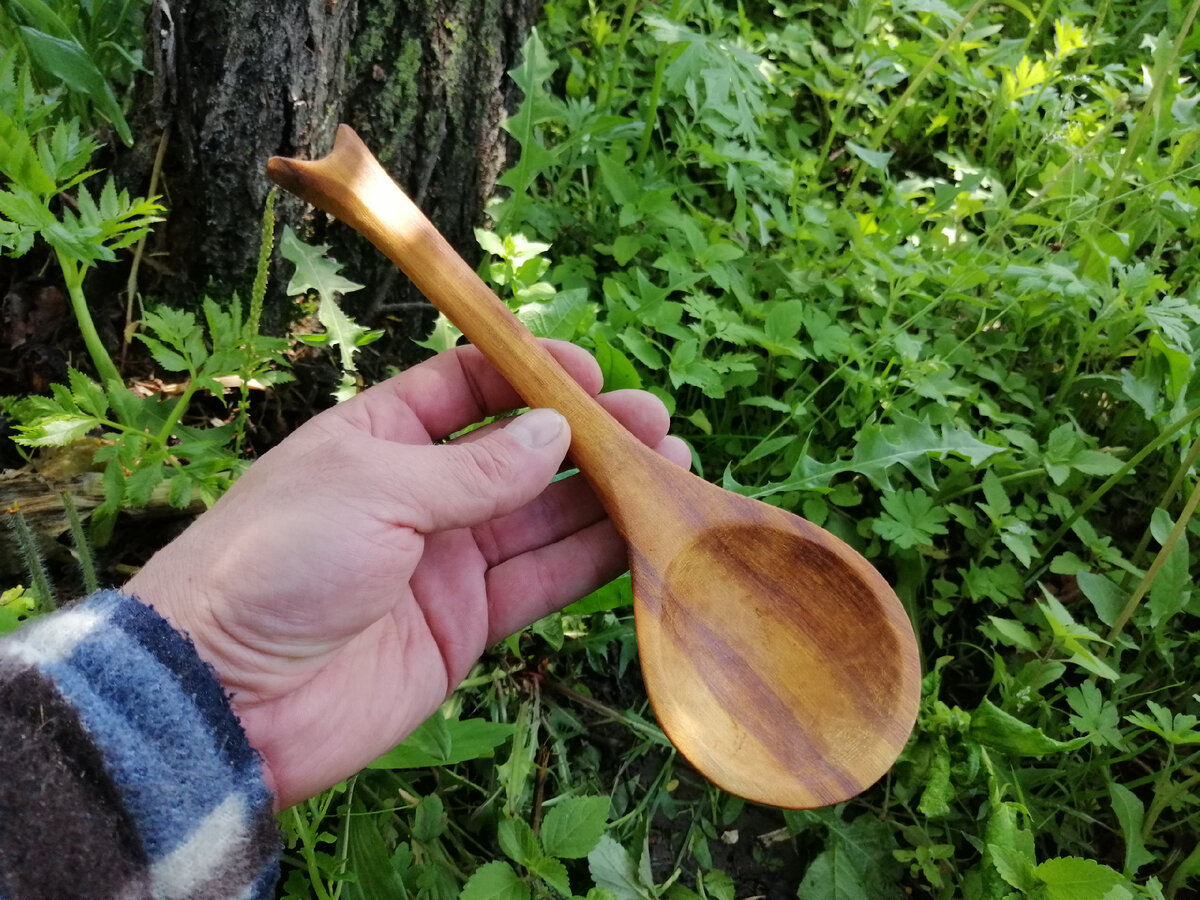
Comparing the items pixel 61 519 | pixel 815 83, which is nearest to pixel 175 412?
pixel 61 519

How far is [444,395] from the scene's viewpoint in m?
1.44

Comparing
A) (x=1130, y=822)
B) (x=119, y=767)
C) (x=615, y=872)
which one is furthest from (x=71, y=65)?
(x=1130, y=822)

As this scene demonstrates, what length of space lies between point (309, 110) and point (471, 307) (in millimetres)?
598

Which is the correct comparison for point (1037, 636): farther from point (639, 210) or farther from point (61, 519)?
point (61, 519)

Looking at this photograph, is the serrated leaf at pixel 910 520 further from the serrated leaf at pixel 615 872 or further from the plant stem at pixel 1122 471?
the serrated leaf at pixel 615 872

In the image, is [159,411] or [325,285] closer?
[159,411]

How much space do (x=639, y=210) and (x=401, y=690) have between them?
1128 mm

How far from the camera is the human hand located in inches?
39.3

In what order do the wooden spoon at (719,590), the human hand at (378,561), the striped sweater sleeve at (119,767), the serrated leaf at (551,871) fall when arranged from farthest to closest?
the wooden spoon at (719,590)
the serrated leaf at (551,871)
the human hand at (378,561)
the striped sweater sleeve at (119,767)

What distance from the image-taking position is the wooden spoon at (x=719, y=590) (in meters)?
1.25

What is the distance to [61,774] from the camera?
88 centimetres

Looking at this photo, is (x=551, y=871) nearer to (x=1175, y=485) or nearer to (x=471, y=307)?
(x=471, y=307)

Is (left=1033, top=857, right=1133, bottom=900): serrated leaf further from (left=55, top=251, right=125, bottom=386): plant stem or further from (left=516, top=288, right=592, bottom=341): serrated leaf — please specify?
(left=55, top=251, right=125, bottom=386): plant stem

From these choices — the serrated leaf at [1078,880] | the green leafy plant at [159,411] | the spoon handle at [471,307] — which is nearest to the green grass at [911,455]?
the serrated leaf at [1078,880]
